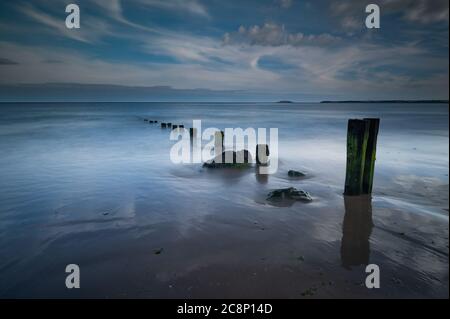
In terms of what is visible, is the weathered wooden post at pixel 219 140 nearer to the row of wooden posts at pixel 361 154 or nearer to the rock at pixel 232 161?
the rock at pixel 232 161

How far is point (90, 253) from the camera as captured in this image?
4570 millimetres

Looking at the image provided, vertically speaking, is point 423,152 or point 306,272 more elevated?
point 423,152

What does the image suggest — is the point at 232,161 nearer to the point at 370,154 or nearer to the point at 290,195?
the point at 290,195

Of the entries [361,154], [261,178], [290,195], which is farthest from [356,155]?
[261,178]

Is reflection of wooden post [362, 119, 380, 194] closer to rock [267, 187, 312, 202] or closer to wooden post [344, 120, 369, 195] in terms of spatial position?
wooden post [344, 120, 369, 195]

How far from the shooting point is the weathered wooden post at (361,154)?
7.11m

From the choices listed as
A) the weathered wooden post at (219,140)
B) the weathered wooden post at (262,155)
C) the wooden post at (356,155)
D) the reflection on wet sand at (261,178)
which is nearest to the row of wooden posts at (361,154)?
the wooden post at (356,155)

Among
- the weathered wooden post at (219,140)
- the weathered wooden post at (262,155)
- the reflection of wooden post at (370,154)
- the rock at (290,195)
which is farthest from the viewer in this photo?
the weathered wooden post at (219,140)

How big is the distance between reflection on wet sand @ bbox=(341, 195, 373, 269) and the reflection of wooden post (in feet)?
1.02

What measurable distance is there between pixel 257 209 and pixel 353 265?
2.67m

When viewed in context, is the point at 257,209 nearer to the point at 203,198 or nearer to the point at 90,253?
the point at 203,198

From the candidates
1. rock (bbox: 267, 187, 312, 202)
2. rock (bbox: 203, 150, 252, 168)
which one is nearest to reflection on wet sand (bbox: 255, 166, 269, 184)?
rock (bbox: 203, 150, 252, 168)
